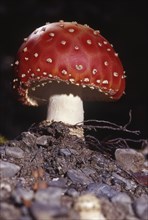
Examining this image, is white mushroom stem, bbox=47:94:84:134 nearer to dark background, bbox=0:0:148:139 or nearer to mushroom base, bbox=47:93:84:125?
mushroom base, bbox=47:93:84:125

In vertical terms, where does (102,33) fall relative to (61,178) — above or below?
above

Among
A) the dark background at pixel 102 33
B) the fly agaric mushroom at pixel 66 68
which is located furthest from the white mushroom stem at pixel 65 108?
the dark background at pixel 102 33

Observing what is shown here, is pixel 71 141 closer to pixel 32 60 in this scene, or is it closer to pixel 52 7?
pixel 32 60

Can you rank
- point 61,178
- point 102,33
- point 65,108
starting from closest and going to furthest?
point 61,178 → point 65,108 → point 102,33

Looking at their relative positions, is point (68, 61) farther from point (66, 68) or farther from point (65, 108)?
point (65, 108)

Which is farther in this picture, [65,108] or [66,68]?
[65,108]

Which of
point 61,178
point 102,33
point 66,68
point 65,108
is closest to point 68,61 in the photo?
point 66,68

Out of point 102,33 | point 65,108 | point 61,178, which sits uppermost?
point 102,33

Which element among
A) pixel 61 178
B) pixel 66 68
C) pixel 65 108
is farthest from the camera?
pixel 65 108
